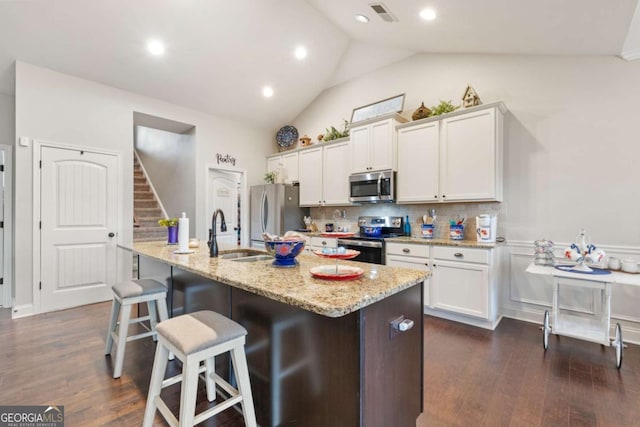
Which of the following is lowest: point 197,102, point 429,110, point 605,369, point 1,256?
point 605,369

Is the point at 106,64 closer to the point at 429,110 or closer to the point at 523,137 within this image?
the point at 429,110

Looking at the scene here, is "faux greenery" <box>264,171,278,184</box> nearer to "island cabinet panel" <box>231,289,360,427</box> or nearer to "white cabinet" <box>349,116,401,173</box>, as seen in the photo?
"white cabinet" <box>349,116,401,173</box>

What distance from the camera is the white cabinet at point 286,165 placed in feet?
17.2

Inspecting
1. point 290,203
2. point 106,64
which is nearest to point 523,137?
point 290,203

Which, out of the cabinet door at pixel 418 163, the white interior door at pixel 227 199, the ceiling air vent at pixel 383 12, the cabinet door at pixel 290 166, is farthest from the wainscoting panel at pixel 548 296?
the white interior door at pixel 227 199

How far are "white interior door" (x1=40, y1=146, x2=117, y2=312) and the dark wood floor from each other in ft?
2.39

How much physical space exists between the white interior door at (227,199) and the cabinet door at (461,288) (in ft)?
11.2

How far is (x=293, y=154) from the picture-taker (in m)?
5.30

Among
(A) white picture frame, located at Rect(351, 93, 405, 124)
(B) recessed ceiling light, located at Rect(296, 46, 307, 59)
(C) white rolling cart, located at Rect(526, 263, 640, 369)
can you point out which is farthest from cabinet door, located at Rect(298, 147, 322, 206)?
(C) white rolling cart, located at Rect(526, 263, 640, 369)

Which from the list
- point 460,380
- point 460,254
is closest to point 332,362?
point 460,380

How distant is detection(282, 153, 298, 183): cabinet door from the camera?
5.24 meters

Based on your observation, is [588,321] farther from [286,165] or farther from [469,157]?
[286,165]

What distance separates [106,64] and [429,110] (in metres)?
4.01

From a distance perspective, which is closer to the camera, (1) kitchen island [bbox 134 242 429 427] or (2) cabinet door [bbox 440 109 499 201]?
(1) kitchen island [bbox 134 242 429 427]
